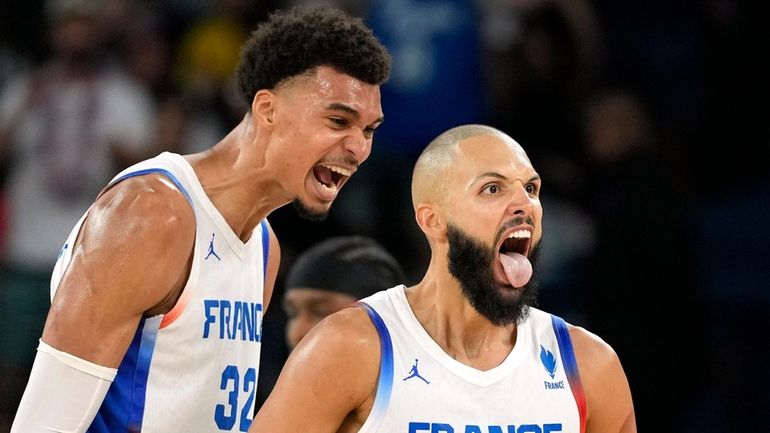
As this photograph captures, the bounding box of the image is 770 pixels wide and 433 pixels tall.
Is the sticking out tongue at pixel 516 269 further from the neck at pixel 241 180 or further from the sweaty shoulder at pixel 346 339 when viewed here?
the neck at pixel 241 180

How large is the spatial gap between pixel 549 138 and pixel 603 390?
207 inches

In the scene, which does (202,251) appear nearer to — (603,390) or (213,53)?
A: (603,390)

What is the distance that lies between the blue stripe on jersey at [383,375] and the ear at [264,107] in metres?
0.97

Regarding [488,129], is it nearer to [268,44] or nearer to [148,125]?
[268,44]

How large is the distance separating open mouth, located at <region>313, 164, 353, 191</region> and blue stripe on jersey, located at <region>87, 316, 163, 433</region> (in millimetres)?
779

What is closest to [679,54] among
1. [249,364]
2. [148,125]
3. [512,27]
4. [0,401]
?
[512,27]

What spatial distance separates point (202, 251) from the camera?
14.4 ft

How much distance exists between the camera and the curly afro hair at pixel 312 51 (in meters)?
4.56

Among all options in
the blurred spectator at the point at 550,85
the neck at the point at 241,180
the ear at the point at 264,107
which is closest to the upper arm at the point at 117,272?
the neck at the point at 241,180

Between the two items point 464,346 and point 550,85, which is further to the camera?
point 550,85

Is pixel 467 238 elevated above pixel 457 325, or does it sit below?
above

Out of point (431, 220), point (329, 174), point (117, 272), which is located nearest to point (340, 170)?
point (329, 174)

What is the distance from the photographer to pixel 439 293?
412cm

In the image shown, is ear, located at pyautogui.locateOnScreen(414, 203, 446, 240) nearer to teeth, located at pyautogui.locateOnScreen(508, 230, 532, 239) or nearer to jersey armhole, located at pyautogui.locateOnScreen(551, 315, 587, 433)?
teeth, located at pyautogui.locateOnScreen(508, 230, 532, 239)
